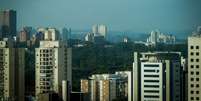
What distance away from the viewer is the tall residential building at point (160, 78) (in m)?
2.96

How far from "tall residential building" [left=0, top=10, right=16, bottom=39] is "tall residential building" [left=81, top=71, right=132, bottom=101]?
0.70 metres

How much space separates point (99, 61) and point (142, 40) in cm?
34

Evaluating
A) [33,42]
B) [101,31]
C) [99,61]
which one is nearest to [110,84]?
[99,61]

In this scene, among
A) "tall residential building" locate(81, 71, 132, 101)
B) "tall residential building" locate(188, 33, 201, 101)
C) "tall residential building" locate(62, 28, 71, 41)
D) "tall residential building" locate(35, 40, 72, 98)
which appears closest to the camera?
"tall residential building" locate(188, 33, 201, 101)

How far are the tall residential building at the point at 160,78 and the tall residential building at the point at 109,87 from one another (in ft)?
0.28

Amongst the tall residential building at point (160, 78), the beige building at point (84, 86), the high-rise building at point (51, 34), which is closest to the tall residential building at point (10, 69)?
the high-rise building at point (51, 34)

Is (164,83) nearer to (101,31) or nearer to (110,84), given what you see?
(110,84)

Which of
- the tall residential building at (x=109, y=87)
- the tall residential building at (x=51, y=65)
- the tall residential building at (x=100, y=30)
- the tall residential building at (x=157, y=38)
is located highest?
the tall residential building at (x=100, y=30)

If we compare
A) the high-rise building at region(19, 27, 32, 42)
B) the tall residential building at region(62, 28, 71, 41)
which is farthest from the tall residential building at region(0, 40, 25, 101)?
the tall residential building at region(62, 28, 71, 41)

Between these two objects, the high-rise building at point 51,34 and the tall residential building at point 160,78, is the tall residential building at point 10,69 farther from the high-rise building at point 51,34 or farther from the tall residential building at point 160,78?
the tall residential building at point 160,78

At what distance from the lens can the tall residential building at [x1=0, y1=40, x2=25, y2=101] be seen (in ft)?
10.8

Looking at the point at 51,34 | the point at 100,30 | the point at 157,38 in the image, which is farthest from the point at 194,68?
the point at 51,34

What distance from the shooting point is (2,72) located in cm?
333

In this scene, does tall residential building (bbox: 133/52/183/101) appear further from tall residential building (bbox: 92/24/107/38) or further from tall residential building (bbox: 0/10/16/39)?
tall residential building (bbox: 0/10/16/39)
